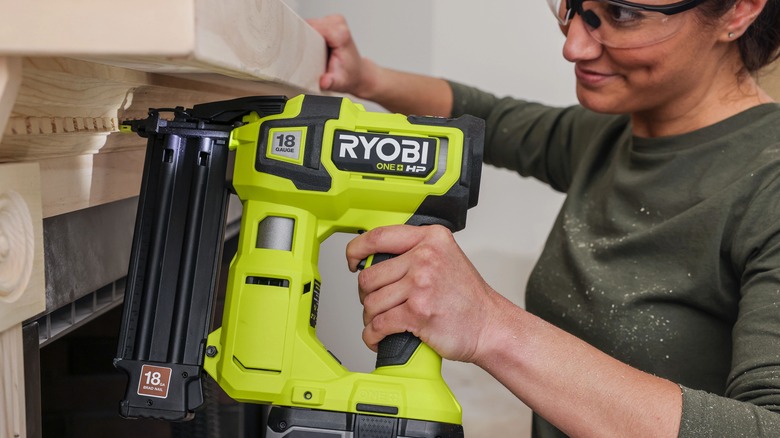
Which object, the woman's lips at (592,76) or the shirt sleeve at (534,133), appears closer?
the woman's lips at (592,76)

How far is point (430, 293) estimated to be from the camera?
2.36 ft

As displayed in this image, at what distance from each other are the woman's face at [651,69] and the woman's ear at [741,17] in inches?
0.7

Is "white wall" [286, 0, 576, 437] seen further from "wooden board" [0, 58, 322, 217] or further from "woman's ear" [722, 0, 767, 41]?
"wooden board" [0, 58, 322, 217]

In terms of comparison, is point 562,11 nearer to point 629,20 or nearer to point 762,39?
point 629,20

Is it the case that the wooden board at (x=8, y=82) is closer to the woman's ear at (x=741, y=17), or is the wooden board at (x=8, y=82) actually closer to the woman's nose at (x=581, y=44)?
the woman's nose at (x=581, y=44)

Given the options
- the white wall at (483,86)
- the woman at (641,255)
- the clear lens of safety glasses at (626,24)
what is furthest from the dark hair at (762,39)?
the white wall at (483,86)

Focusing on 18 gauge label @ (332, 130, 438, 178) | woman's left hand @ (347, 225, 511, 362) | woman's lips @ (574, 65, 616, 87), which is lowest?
woman's left hand @ (347, 225, 511, 362)

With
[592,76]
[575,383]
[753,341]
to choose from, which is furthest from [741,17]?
[575,383]

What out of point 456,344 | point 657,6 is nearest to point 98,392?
point 456,344

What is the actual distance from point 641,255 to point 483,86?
94cm

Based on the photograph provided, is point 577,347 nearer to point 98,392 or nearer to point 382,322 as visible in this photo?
point 382,322

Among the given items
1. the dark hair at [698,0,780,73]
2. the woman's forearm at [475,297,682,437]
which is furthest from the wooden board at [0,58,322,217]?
the dark hair at [698,0,780,73]

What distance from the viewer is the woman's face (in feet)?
3.06

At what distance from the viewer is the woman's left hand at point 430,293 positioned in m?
0.72
